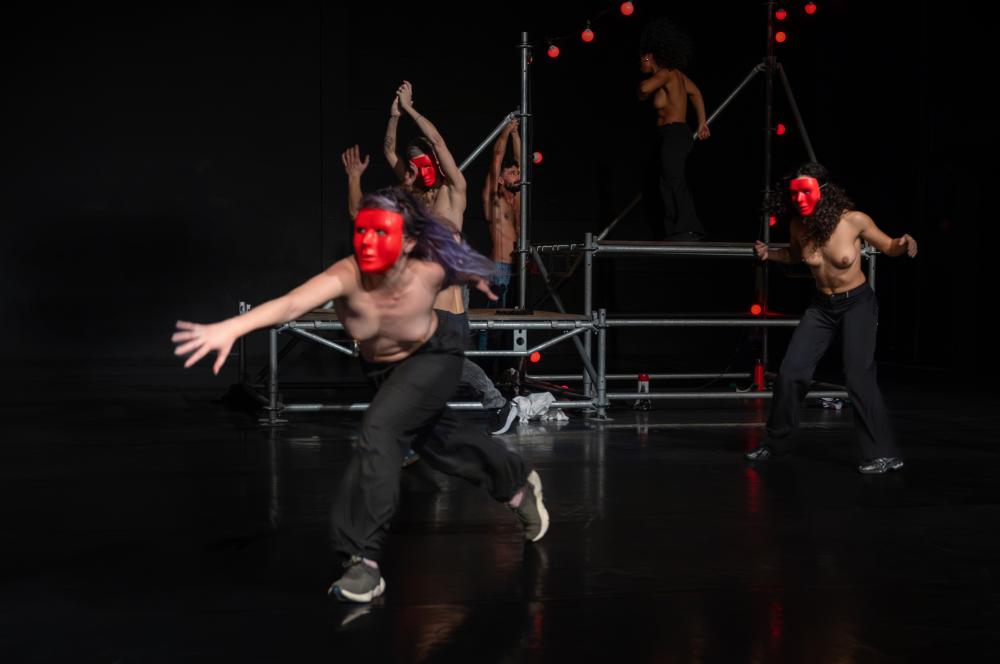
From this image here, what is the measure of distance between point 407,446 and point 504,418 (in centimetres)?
340

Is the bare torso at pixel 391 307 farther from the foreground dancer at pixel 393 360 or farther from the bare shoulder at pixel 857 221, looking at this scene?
the bare shoulder at pixel 857 221

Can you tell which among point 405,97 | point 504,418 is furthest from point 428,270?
point 504,418

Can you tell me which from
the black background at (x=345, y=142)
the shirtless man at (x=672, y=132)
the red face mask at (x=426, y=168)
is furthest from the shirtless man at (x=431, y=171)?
the black background at (x=345, y=142)

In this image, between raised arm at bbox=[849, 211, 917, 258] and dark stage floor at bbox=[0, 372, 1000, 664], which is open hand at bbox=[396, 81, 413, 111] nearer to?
dark stage floor at bbox=[0, 372, 1000, 664]

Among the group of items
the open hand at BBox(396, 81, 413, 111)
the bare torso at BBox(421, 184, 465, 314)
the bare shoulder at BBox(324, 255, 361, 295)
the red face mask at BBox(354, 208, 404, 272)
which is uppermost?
the open hand at BBox(396, 81, 413, 111)

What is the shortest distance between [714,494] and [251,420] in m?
3.78

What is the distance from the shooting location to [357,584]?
334 centimetres

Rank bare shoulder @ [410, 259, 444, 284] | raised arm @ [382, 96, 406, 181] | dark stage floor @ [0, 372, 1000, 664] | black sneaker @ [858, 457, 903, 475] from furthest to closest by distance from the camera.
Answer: raised arm @ [382, 96, 406, 181]
black sneaker @ [858, 457, 903, 475]
bare shoulder @ [410, 259, 444, 284]
dark stage floor @ [0, 372, 1000, 664]

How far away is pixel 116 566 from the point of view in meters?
3.74

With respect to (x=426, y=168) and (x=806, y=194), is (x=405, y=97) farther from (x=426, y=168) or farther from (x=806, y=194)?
(x=806, y=194)

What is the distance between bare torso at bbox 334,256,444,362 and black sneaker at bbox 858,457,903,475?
2931 mm

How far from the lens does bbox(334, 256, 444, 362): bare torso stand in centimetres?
364

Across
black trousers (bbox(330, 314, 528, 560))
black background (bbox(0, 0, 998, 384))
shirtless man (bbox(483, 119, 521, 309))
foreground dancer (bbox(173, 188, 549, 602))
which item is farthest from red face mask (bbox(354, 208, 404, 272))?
black background (bbox(0, 0, 998, 384))

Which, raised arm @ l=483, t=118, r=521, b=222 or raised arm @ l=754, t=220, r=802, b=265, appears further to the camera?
raised arm @ l=483, t=118, r=521, b=222
